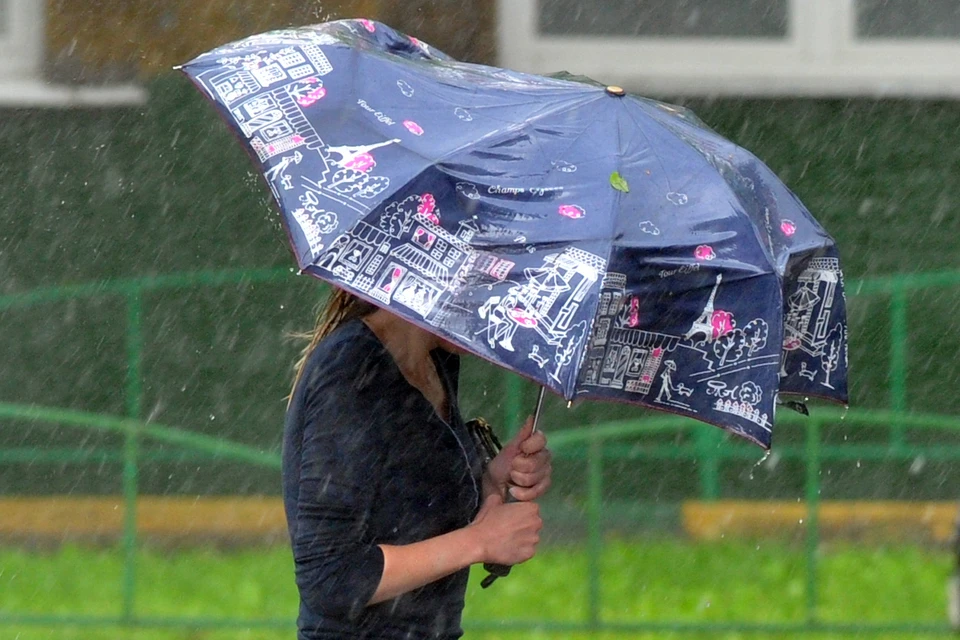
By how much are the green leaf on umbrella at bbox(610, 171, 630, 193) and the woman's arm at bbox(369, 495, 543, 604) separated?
2.02ft

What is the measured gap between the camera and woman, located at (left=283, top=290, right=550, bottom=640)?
2.58 m

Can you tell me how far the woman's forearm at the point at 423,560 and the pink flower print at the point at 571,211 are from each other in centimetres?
61

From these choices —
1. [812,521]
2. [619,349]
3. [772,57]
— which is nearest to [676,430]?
[812,521]

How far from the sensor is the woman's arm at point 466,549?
2619mm

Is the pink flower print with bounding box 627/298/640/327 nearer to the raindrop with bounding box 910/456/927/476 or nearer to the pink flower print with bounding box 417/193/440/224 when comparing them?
the pink flower print with bounding box 417/193/440/224

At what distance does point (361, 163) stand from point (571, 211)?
0.37 m

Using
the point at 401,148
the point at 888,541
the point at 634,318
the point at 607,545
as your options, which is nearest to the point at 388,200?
the point at 401,148

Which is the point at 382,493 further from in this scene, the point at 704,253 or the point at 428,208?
the point at 704,253

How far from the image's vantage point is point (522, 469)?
112 inches

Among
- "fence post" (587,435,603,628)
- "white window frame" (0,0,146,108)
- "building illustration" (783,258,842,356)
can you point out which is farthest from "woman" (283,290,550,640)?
"white window frame" (0,0,146,108)

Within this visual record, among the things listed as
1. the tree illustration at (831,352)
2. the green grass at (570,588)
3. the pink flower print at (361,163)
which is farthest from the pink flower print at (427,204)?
the green grass at (570,588)

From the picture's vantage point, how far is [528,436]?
9.47 ft

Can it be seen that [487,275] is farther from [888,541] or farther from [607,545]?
[888,541]

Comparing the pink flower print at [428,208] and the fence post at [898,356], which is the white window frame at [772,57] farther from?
the pink flower print at [428,208]
